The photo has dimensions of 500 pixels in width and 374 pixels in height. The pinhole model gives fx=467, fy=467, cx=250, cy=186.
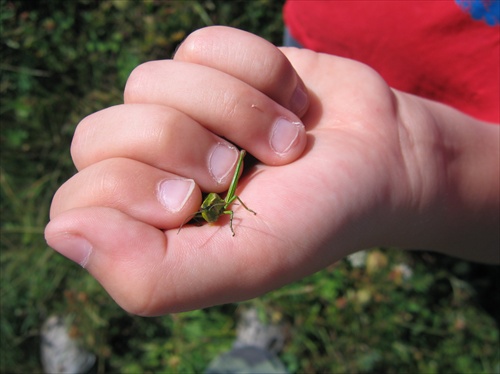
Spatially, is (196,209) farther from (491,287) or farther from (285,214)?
(491,287)

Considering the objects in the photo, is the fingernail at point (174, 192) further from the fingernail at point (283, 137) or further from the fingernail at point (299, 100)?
the fingernail at point (299, 100)

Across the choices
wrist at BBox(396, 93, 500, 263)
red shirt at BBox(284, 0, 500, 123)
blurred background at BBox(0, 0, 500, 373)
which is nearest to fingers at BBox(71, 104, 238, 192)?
wrist at BBox(396, 93, 500, 263)

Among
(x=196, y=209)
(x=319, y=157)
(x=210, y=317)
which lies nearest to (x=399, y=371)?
(x=210, y=317)

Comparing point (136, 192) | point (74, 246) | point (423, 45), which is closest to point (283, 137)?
point (136, 192)

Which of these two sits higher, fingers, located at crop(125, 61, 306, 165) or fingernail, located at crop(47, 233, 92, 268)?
fingers, located at crop(125, 61, 306, 165)

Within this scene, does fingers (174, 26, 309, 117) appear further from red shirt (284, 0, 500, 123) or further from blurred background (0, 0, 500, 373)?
blurred background (0, 0, 500, 373)

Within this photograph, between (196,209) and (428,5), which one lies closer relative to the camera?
(196,209)
